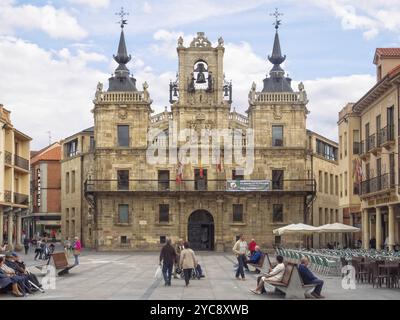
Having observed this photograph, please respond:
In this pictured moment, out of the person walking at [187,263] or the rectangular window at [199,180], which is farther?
the rectangular window at [199,180]

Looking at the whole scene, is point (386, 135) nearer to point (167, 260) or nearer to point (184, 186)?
point (167, 260)

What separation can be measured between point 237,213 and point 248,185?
264 cm

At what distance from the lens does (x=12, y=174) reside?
57688mm

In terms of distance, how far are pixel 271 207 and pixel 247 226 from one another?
2.42 metres

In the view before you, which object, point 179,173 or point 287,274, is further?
point 179,173

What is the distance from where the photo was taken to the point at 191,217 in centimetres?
6488

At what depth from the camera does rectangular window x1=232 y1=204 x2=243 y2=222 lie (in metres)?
64.5

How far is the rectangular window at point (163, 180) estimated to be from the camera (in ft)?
212

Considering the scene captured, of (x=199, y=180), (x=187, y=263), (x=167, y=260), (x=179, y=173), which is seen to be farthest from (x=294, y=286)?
(x=199, y=180)

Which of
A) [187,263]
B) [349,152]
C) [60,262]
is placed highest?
[349,152]

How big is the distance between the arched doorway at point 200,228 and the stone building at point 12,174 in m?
13.0

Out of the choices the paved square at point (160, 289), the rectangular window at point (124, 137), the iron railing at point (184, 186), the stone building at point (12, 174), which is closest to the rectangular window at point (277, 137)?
the iron railing at point (184, 186)

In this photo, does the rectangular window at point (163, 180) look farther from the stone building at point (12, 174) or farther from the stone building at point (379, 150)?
the stone building at point (379, 150)

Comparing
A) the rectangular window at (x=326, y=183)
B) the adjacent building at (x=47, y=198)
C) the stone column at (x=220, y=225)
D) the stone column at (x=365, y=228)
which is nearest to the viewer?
the stone column at (x=365, y=228)
